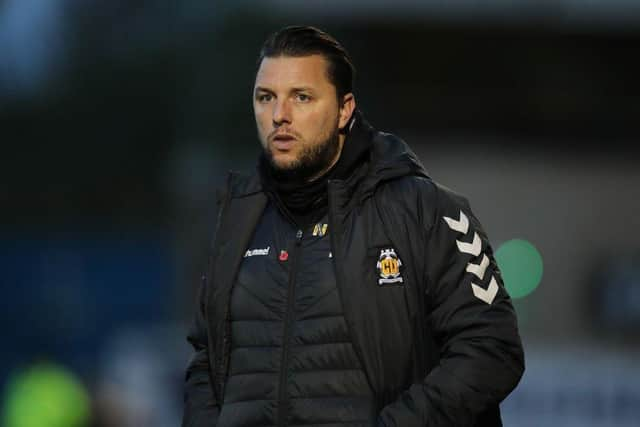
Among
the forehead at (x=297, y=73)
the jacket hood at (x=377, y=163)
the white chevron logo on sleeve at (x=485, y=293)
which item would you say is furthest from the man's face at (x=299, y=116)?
the white chevron logo on sleeve at (x=485, y=293)

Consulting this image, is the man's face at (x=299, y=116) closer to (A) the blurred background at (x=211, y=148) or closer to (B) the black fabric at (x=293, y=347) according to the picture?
(B) the black fabric at (x=293, y=347)

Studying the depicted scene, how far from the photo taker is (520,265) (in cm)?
2197

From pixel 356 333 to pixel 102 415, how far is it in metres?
8.11

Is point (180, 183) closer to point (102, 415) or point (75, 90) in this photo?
point (75, 90)

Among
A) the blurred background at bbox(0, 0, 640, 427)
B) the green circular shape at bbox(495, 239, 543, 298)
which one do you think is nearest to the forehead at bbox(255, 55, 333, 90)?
the blurred background at bbox(0, 0, 640, 427)

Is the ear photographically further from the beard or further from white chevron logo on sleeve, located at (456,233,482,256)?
white chevron logo on sleeve, located at (456,233,482,256)

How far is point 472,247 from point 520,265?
18067 mm

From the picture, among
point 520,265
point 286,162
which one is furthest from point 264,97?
point 520,265

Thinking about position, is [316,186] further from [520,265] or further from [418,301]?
[520,265]

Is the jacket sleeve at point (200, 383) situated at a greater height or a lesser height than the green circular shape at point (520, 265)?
greater

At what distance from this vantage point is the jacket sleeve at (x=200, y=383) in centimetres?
436

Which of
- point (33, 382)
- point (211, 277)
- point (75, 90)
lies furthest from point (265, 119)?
point (75, 90)

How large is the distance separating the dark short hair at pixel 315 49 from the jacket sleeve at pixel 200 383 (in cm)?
76

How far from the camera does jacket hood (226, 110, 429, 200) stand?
13.9 feet
